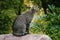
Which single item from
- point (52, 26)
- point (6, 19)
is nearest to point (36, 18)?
point (52, 26)

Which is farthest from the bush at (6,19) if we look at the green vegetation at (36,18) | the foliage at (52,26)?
the foliage at (52,26)

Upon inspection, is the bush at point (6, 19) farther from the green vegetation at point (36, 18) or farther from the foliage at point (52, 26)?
the foliage at point (52, 26)

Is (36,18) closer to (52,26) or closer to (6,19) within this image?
(52,26)

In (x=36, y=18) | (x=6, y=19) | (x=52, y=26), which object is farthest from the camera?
(x=6, y=19)

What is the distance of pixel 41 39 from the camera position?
6.47 meters

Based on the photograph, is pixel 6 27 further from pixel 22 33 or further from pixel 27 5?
pixel 22 33

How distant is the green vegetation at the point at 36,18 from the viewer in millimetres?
7051

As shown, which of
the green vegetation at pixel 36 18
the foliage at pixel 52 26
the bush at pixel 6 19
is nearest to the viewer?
the foliage at pixel 52 26

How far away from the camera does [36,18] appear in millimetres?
7445

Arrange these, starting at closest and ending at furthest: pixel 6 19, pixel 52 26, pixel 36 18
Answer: pixel 52 26 → pixel 36 18 → pixel 6 19

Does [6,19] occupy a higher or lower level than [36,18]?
lower

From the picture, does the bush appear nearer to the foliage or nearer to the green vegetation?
the green vegetation

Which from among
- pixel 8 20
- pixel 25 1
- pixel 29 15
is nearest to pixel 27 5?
pixel 25 1

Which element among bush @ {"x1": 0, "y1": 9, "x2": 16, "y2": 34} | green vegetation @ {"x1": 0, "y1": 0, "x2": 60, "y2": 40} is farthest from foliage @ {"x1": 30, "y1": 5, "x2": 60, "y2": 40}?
bush @ {"x1": 0, "y1": 9, "x2": 16, "y2": 34}
